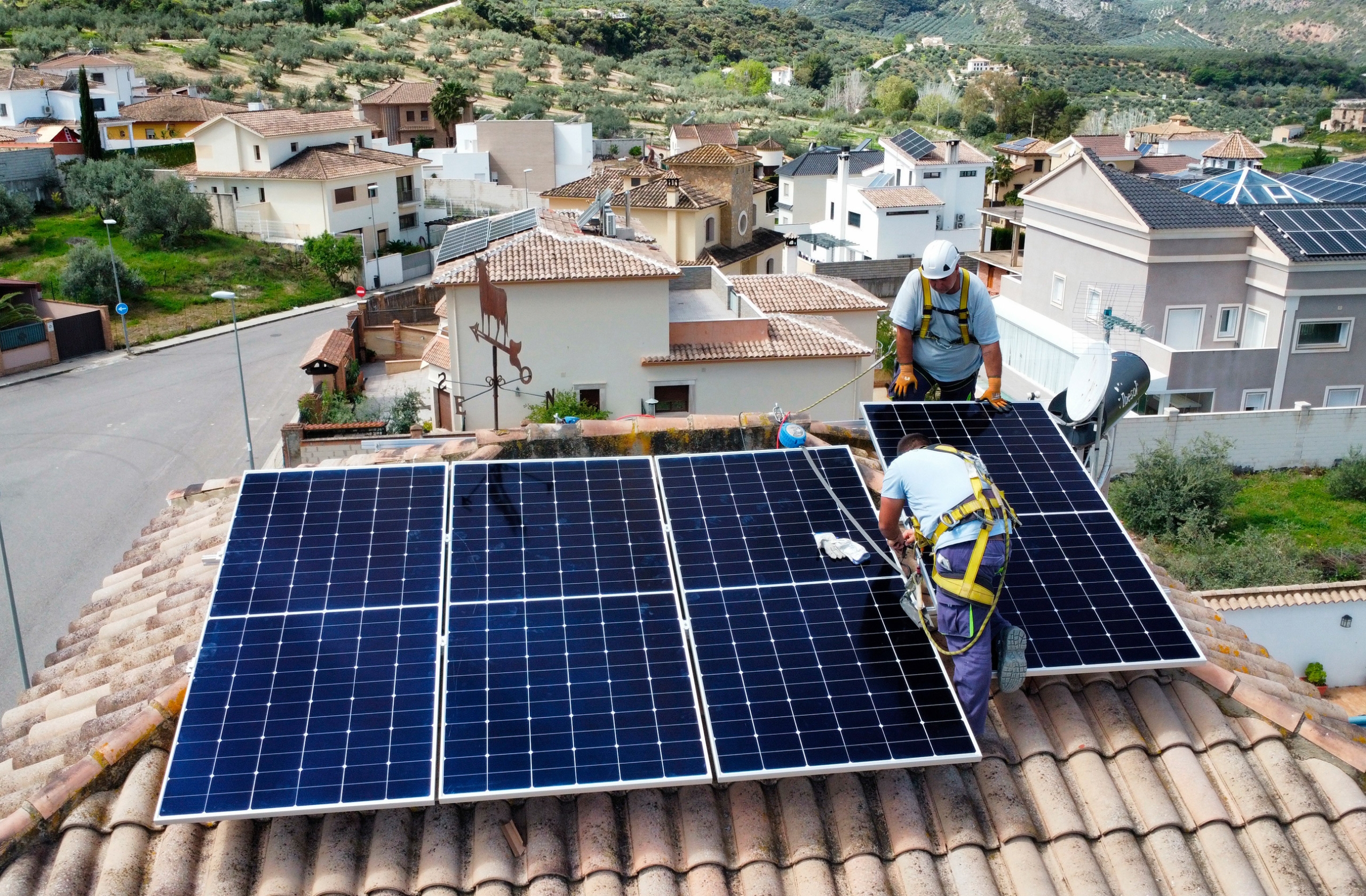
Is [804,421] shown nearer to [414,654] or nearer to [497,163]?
[414,654]

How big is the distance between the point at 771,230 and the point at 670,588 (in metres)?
52.2

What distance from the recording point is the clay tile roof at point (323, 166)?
5894 cm

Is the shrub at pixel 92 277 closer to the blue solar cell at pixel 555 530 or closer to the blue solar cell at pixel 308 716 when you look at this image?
the blue solar cell at pixel 555 530

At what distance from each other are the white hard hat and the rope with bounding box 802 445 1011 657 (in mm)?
2006

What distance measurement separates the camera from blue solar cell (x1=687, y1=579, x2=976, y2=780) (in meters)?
5.87

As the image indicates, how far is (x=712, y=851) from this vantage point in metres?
5.74

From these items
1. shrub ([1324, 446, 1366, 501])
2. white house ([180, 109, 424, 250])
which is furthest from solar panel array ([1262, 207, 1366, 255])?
white house ([180, 109, 424, 250])

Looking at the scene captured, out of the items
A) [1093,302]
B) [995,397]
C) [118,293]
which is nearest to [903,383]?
[995,397]

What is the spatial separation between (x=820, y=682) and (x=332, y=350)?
37414mm

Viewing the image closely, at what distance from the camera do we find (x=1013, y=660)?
641 cm

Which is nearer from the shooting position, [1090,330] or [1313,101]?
[1090,330]

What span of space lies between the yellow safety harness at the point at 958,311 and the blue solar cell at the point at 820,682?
3.30 metres

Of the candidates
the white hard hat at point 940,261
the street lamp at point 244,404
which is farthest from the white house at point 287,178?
the white hard hat at point 940,261

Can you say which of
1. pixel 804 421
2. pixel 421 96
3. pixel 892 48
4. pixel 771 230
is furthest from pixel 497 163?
pixel 892 48
